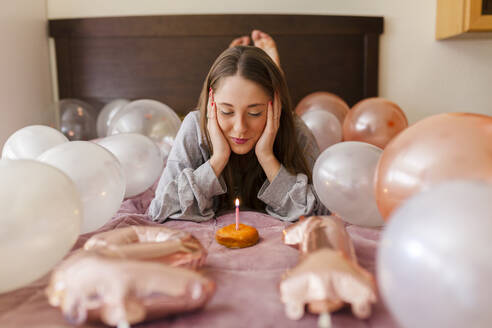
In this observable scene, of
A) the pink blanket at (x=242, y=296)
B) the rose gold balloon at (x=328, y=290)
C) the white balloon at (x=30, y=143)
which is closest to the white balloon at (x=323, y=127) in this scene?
the pink blanket at (x=242, y=296)

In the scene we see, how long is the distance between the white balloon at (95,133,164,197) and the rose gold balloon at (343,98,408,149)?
91cm

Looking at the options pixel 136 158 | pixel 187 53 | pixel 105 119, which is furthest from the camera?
pixel 187 53

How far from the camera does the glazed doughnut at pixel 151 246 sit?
62cm

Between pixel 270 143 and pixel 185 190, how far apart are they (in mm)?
291

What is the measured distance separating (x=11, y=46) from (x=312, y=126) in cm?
167

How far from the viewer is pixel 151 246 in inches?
25.5

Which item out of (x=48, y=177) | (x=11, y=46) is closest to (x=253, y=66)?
(x=48, y=177)

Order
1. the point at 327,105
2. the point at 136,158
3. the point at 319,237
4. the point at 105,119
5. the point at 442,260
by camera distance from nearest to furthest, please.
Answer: the point at 442,260, the point at 319,237, the point at 136,158, the point at 327,105, the point at 105,119

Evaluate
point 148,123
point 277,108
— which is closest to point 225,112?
point 277,108

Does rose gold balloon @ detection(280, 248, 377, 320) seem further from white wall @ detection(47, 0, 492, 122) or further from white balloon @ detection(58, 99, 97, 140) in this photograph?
white wall @ detection(47, 0, 492, 122)

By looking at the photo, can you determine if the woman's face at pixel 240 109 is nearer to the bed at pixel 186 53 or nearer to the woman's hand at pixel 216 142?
the woman's hand at pixel 216 142

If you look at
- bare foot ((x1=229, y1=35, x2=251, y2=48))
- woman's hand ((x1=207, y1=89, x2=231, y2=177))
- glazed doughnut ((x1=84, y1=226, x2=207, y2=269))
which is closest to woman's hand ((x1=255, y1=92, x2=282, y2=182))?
woman's hand ((x1=207, y1=89, x2=231, y2=177))

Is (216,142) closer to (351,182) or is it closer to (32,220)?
(351,182)

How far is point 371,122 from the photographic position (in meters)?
1.71
